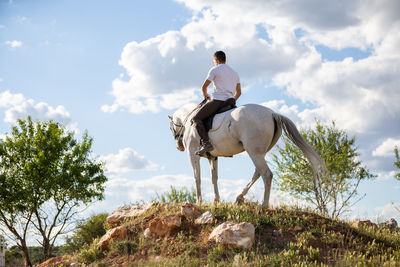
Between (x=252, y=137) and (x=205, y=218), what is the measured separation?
2.29 meters

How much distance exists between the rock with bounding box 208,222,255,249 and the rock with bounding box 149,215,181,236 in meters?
1.17

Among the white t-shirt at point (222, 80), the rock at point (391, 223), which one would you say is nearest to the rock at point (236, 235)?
the white t-shirt at point (222, 80)

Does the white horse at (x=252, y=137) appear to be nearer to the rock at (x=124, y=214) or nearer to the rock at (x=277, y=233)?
the rock at (x=277, y=233)

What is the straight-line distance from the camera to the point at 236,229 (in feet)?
28.1

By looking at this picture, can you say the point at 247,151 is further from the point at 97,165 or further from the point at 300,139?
the point at 97,165

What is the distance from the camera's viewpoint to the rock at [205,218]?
31.6 feet

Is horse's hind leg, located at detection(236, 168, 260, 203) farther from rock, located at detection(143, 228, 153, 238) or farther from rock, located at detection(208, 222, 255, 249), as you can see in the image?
rock, located at detection(143, 228, 153, 238)

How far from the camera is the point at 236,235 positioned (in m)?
8.49

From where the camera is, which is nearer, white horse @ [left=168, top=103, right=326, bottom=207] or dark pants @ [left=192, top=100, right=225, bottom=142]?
white horse @ [left=168, top=103, right=326, bottom=207]

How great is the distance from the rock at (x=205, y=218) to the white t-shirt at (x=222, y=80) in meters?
3.19

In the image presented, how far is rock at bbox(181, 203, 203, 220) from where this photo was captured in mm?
10016

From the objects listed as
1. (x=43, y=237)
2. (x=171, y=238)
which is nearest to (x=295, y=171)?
(x=43, y=237)

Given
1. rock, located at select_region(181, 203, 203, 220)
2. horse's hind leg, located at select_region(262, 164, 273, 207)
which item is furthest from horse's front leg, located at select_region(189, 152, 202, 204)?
horse's hind leg, located at select_region(262, 164, 273, 207)

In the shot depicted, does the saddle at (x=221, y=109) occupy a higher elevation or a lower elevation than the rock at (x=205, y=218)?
higher
